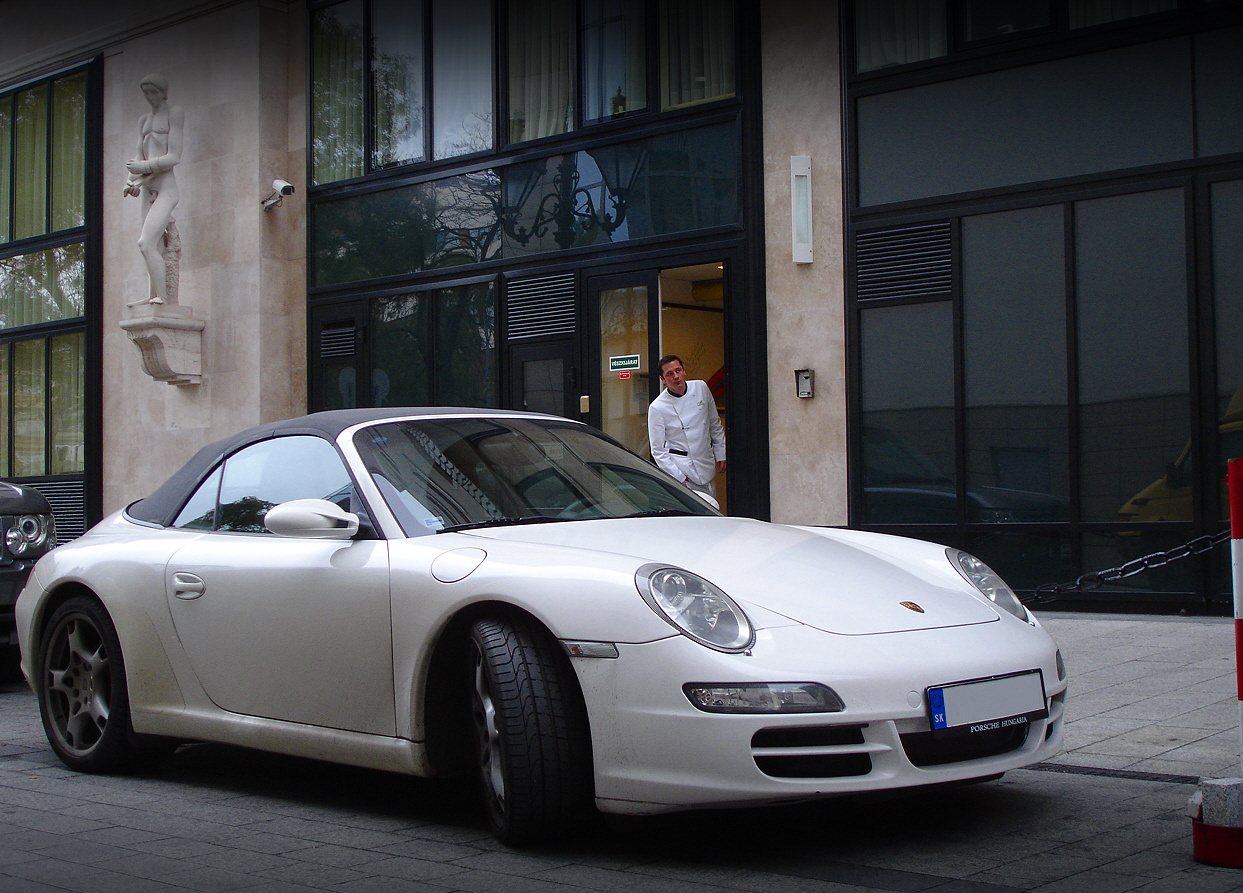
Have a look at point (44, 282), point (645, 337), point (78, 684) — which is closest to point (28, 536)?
point (78, 684)

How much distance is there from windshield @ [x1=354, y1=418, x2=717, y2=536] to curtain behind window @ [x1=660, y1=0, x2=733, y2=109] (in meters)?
7.97

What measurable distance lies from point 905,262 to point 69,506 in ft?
41.8

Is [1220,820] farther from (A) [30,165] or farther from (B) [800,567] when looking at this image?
(A) [30,165]

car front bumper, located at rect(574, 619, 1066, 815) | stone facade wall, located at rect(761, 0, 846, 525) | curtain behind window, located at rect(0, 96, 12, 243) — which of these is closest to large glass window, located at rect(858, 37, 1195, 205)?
stone facade wall, located at rect(761, 0, 846, 525)

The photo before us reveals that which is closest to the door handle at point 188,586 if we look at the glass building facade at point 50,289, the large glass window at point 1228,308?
the large glass window at point 1228,308

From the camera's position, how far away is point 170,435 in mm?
17422

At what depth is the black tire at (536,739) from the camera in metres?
3.92

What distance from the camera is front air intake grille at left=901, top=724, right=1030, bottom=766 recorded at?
3.80 meters

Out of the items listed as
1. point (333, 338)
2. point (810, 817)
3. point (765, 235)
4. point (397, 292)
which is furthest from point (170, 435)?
point (810, 817)

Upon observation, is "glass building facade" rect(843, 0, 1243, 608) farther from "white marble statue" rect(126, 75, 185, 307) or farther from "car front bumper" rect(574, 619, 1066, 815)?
"white marble statue" rect(126, 75, 185, 307)

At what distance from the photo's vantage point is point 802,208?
11.9m

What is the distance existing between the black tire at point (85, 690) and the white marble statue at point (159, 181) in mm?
11903

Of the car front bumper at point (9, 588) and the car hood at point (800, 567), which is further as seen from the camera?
the car front bumper at point (9, 588)

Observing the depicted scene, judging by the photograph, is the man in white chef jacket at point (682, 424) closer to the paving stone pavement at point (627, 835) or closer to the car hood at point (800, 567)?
the paving stone pavement at point (627, 835)
